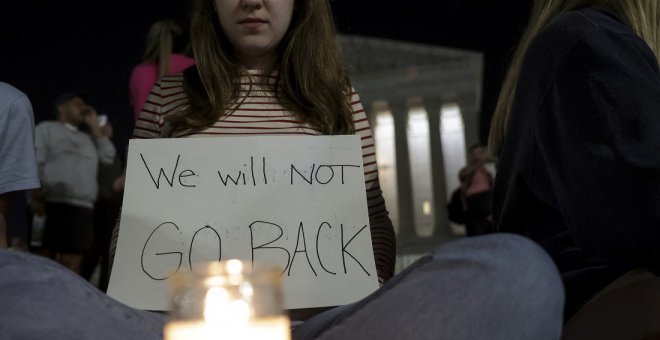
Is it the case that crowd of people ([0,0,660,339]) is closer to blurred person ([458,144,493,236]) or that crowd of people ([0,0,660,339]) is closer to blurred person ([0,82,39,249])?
blurred person ([0,82,39,249])

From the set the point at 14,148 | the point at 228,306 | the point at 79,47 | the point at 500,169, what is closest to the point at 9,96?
the point at 14,148

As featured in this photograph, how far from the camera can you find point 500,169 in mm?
1705

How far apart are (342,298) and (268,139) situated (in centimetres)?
36

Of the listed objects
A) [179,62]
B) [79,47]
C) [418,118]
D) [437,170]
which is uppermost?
[79,47]

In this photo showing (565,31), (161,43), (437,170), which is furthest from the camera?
(437,170)

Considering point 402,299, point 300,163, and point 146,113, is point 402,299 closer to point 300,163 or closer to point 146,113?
point 300,163

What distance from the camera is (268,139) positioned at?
1.87m

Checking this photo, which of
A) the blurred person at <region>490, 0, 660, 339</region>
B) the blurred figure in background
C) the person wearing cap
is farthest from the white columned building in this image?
the blurred person at <region>490, 0, 660, 339</region>

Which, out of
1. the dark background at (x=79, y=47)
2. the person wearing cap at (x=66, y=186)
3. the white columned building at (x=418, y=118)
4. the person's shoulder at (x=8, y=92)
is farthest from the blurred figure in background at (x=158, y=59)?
the white columned building at (x=418, y=118)

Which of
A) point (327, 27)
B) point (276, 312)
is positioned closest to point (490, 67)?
point (327, 27)

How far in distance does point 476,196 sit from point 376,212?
5.78 m

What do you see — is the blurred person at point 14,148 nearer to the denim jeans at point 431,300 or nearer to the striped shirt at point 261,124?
the striped shirt at point 261,124

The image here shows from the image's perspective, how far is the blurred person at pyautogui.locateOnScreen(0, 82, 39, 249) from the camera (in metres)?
2.28

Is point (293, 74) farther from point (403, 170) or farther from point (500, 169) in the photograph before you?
point (403, 170)
